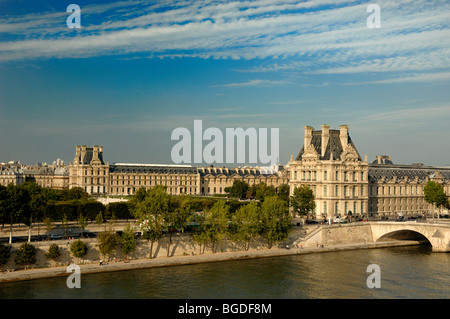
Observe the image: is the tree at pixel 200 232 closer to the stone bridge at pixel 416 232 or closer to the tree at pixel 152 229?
the tree at pixel 152 229

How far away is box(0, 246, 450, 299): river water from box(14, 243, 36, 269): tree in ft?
9.96

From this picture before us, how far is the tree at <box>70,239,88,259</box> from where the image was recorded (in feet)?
145

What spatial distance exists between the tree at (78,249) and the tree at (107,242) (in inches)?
59.8

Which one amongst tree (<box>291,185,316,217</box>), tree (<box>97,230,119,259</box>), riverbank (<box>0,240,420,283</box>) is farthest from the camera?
tree (<box>291,185,316,217</box>)

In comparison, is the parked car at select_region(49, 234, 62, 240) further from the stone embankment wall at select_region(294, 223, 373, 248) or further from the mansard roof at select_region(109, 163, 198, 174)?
the mansard roof at select_region(109, 163, 198, 174)

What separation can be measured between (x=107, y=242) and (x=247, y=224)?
47.8 ft

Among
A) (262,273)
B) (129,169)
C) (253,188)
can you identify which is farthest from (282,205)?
(129,169)

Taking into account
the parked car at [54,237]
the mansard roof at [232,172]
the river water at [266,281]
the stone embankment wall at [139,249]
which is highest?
the mansard roof at [232,172]

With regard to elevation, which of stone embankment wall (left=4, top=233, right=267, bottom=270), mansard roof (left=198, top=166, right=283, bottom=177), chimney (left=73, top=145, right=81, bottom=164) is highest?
chimney (left=73, top=145, right=81, bottom=164)

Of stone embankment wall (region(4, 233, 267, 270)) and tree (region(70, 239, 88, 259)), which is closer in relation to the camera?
stone embankment wall (region(4, 233, 267, 270))

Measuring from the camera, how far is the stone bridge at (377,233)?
181 feet

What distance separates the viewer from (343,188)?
6856 cm

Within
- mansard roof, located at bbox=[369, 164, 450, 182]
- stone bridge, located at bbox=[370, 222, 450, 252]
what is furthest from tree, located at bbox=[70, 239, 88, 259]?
mansard roof, located at bbox=[369, 164, 450, 182]

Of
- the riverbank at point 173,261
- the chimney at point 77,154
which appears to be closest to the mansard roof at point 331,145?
the riverbank at point 173,261
